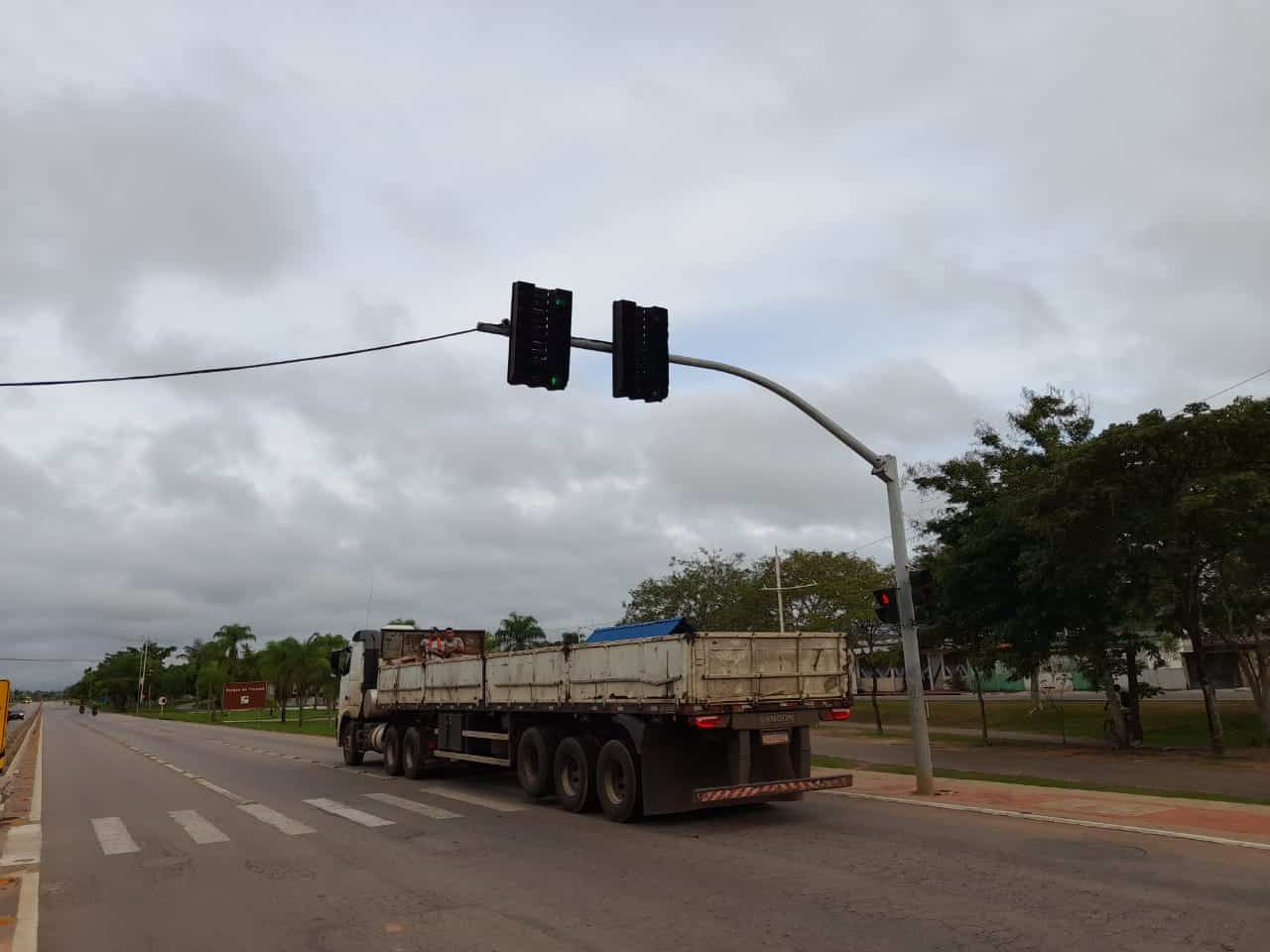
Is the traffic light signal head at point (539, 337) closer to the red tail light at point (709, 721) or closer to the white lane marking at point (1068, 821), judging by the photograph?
the red tail light at point (709, 721)

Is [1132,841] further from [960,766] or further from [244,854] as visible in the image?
[960,766]

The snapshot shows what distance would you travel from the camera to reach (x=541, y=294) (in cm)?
1055

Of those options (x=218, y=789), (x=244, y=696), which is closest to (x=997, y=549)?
(x=218, y=789)

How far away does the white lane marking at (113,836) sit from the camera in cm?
1116

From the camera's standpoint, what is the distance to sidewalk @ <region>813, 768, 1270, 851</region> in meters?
9.98

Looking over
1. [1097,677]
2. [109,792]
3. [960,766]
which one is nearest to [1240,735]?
[1097,677]

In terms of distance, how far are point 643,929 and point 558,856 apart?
3.06m

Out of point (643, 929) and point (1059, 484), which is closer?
point (643, 929)

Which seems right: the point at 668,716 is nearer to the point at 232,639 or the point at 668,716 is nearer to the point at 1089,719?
the point at 1089,719

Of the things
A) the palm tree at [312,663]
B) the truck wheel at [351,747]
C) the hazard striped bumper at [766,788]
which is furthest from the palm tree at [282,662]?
the hazard striped bumper at [766,788]

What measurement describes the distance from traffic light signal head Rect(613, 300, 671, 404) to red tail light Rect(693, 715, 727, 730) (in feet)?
12.9

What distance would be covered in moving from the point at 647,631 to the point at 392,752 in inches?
352

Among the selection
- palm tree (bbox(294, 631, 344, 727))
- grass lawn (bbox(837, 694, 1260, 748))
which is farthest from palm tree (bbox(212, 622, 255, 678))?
grass lawn (bbox(837, 694, 1260, 748))

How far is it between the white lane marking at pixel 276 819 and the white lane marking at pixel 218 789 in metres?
0.99
